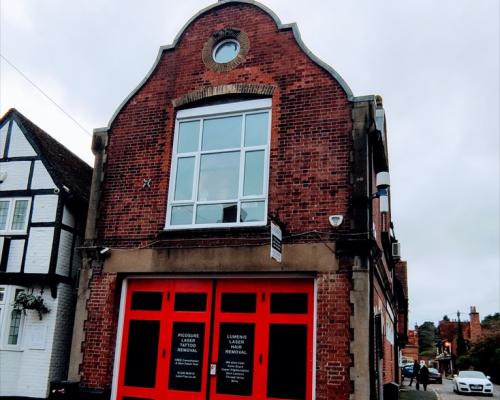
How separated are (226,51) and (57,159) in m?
6.16

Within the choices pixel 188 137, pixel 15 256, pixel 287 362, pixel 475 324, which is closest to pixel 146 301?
pixel 287 362

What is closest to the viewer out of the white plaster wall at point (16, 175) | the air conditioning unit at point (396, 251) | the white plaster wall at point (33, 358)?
the white plaster wall at point (33, 358)

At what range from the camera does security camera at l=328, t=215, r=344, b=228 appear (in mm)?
9898

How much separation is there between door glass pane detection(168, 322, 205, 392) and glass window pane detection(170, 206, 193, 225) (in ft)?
7.00

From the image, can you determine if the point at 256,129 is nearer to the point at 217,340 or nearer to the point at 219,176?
the point at 219,176

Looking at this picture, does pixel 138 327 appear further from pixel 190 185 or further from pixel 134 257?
pixel 190 185

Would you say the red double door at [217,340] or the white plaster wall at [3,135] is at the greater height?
the white plaster wall at [3,135]

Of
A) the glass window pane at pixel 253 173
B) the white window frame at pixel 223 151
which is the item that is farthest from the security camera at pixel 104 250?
the glass window pane at pixel 253 173

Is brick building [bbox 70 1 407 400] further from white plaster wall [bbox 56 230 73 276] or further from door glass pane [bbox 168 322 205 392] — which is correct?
white plaster wall [bbox 56 230 73 276]

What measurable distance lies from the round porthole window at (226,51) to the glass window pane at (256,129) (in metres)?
1.59

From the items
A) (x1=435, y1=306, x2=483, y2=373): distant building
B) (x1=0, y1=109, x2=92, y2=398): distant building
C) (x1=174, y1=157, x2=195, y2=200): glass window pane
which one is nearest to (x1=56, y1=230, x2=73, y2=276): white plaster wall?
(x1=0, y1=109, x2=92, y2=398): distant building

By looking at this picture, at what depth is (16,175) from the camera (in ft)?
47.6

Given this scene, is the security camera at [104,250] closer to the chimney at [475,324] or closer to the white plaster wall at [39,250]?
the white plaster wall at [39,250]

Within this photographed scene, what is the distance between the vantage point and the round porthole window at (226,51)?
12039 millimetres
